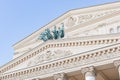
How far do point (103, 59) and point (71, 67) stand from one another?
2.24 metres

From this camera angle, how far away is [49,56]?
77.7ft

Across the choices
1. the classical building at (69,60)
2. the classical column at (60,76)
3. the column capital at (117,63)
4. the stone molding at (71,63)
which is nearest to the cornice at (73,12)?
the classical building at (69,60)

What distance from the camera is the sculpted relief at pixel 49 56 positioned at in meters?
23.1

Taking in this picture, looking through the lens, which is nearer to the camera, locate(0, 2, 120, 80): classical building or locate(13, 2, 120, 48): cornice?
locate(0, 2, 120, 80): classical building

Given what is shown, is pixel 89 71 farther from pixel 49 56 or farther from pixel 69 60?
pixel 49 56

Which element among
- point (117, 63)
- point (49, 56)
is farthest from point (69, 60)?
point (117, 63)

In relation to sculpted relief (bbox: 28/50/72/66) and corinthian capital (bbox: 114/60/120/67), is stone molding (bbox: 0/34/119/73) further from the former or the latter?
corinthian capital (bbox: 114/60/120/67)

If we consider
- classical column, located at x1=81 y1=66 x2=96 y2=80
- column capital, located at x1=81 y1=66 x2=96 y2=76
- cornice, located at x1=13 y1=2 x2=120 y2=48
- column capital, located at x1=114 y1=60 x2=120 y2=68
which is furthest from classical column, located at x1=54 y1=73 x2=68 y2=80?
cornice, located at x1=13 y1=2 x2=120 y2=48

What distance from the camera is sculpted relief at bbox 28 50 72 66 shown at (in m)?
23.1

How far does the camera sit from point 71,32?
31250 mm

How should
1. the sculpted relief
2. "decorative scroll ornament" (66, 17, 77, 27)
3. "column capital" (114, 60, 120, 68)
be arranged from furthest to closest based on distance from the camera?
"decorative scroll ornament" (66, 17, 77, 27), the sculpted relief, "column capital" (114, 60, 120, 68)

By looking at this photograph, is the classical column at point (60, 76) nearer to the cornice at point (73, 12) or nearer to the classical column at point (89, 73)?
the classical column at point (89, 73)

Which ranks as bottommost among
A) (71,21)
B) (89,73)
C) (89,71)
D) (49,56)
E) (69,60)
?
(89,73)

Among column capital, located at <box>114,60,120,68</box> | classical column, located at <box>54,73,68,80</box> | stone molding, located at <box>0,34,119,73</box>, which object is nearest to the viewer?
column capital, located at <box>114,60,120,68</box>
